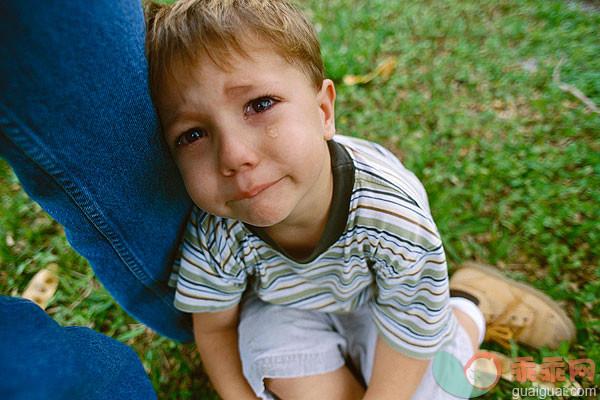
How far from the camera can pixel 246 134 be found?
3.29 feet

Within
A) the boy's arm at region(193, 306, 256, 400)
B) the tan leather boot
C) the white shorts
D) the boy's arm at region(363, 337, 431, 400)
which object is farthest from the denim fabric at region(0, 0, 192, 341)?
the tan leather boot

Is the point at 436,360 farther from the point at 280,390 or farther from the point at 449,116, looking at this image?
the point at 449,116

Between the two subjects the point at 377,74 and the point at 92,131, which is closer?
the point at 92,131

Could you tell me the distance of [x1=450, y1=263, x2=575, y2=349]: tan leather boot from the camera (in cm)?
179

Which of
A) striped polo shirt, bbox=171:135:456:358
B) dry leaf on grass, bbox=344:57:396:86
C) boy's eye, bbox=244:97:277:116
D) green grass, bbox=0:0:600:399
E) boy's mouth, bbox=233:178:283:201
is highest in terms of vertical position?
boy's eye, bbox=244:97:277:116

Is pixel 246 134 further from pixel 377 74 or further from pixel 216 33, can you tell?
pixel 377 74

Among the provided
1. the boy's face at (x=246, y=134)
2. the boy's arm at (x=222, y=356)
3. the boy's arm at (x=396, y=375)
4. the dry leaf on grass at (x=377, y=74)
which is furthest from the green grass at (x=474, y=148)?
the boy's face at (x=246, y=134)

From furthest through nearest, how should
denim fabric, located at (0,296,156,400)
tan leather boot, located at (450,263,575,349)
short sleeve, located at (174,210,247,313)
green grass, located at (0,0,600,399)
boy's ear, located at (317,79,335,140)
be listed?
green grass, located at (0,0,600,399) < tan leather boot, located at (450,263,575,349) < short sleeve, located at (174,210,247,313) < boy's ear, located at (317,79,335,140) < denim fabric, located at (0,296,156,400)

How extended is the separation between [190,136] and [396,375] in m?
1.05

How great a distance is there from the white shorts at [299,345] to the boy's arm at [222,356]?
53 mm

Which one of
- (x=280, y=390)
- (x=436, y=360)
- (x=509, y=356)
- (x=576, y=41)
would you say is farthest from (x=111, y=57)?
(x=576, y=41)

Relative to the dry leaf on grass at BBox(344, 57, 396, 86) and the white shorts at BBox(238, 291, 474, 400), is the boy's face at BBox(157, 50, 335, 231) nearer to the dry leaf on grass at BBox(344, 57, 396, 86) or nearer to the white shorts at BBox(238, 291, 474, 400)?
the white shorts at BBox(238, 291, 474, 400)

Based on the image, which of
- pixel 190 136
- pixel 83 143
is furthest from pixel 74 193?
pixel 190 136

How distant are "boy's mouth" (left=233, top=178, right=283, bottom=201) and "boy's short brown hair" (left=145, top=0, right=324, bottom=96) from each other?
0.31 m
